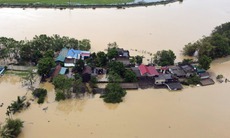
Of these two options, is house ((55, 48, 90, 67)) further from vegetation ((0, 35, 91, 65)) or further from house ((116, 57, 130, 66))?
house ((116, 57, 130, 66))

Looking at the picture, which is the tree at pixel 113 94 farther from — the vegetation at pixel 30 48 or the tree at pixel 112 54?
the vegetation at pixel 30 48

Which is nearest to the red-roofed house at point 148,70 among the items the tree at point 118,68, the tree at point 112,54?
the tree at point 118,68

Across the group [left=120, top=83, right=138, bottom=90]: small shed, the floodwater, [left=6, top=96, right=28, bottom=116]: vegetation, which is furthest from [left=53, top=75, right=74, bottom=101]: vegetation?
[left=120, top=83, right=138, bottom=90]: small shed

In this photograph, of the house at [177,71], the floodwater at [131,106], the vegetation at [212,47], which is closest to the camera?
the floodwater at [131,106]

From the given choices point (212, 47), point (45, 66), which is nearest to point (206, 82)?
point (212, 47)

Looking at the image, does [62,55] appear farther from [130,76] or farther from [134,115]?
[134,115]

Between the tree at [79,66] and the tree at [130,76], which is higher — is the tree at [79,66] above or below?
above

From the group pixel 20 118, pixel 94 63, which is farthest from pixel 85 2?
pixel 20 118
